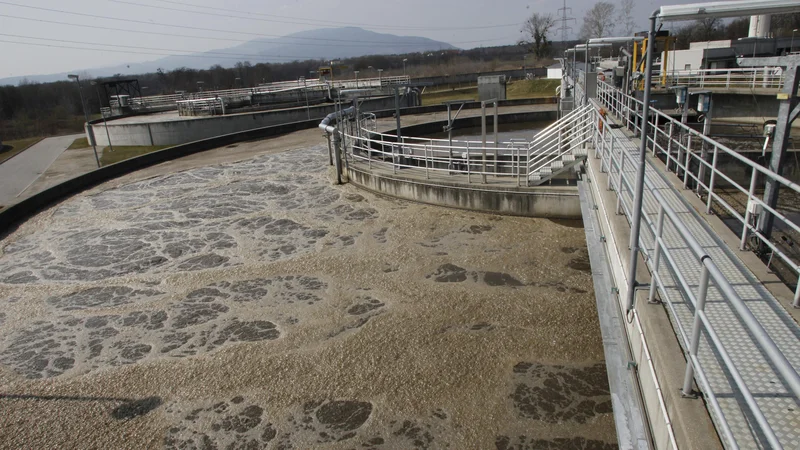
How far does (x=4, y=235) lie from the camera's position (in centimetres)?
1404

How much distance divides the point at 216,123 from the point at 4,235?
20.3 meters

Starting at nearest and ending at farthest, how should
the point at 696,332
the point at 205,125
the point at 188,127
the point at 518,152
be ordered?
1. the point at 696,332
2. the point at 518,152
3. the point at 188,127
4. the point at 205,125

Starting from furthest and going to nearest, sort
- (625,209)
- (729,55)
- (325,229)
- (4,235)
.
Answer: (729,55)
(4,235)
(325,229)
(625,209)

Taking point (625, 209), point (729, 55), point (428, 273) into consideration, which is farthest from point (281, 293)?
point (729, 55)

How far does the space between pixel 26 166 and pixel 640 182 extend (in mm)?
33624

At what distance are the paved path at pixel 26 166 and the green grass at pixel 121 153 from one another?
284cm

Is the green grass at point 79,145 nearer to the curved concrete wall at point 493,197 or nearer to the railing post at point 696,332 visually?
the curved concrete wall at point 493,197

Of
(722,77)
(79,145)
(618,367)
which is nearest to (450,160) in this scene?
(618,367)

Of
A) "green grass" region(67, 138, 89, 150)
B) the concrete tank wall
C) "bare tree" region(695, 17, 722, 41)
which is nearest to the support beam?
the concrete tank wall

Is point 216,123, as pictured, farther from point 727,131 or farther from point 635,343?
point 635,343

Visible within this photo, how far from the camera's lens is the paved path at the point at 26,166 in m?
21.8

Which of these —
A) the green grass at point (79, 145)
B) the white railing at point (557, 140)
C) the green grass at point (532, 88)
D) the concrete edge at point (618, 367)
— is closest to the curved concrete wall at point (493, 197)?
the white railing at point (557, 140)

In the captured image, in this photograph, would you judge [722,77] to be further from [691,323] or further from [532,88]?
[691,323]

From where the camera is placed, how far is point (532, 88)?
46438 millimetres
